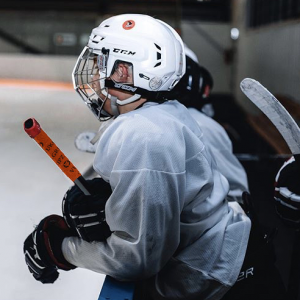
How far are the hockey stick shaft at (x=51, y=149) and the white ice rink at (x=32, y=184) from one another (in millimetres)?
321

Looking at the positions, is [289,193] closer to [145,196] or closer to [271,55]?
[145,196]

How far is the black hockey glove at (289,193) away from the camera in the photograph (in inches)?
52.8

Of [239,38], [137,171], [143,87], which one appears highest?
[143,87]

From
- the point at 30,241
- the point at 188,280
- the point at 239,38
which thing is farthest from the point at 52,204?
the point at 239,38

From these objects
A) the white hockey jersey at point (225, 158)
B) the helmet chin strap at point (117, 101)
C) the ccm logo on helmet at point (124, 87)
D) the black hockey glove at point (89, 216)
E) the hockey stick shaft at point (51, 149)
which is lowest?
the white hockey jersey at point (225, 158)

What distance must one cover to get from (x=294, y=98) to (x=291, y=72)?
47cm

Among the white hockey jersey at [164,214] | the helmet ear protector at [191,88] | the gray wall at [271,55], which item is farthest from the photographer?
the gray wall at [271,55]

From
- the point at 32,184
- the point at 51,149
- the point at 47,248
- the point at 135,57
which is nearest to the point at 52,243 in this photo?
the point at 47,248

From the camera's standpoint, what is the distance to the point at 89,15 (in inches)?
383

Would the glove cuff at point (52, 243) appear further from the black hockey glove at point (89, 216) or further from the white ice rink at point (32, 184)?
the white ice rink at point (32, 184)

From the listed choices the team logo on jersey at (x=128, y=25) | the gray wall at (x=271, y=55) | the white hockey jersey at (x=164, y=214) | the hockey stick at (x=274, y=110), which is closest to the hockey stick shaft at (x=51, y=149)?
the white hockey jersey at (x=164, y=214)

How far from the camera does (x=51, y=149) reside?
3.65 ft

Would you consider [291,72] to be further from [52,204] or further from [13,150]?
[52,204]

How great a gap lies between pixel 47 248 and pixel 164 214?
1.07 ft
